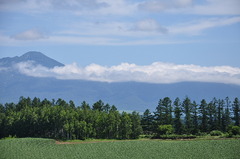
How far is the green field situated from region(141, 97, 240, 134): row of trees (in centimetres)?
2690

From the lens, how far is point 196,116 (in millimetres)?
104625

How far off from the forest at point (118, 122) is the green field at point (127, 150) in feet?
55.7

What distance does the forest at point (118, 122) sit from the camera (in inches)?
3784

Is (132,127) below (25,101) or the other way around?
below

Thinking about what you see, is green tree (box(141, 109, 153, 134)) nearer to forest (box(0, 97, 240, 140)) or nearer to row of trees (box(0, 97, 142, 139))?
forest (box(0, 97, 240, 140))

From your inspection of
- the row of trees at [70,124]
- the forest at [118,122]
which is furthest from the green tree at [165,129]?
the row of trees at [70,124]

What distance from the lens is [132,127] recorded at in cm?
9706

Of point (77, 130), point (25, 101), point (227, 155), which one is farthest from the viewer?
point (25, 101)

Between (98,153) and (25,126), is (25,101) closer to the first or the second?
(25,126)

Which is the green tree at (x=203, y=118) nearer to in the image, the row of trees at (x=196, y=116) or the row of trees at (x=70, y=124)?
the row of trees at (x=196, y=116)

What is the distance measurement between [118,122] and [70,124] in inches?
528

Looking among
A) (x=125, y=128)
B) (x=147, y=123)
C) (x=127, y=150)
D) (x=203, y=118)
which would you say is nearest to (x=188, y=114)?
(x=203, y=118)

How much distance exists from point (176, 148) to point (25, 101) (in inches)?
2906

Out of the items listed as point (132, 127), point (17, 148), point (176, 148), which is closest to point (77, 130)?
point (132, 127)
